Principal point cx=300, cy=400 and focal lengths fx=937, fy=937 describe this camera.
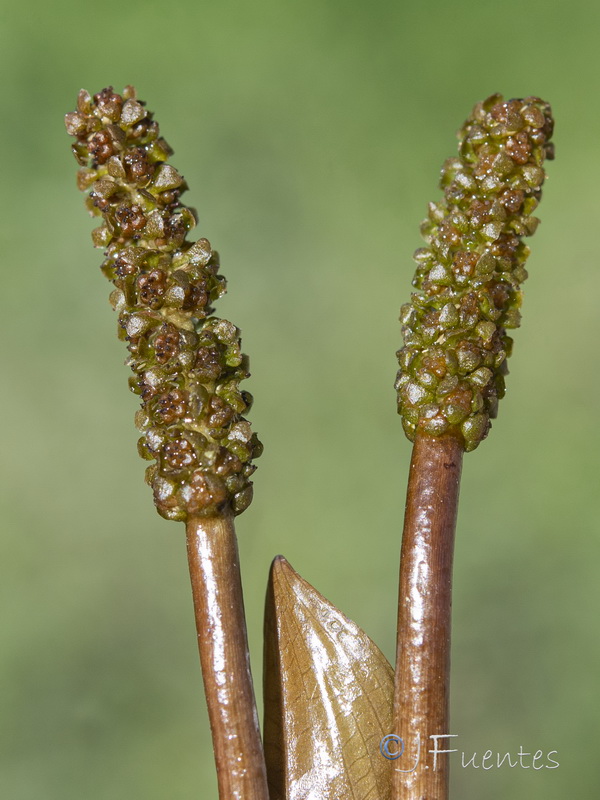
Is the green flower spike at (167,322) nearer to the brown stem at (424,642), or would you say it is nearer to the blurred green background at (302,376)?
the brown stem at (424,642)

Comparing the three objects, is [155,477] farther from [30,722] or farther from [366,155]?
[366,155]

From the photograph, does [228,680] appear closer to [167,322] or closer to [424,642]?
[424,642]

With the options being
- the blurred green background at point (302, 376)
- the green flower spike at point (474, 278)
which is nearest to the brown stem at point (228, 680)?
the green flower spike at point (474, 278)

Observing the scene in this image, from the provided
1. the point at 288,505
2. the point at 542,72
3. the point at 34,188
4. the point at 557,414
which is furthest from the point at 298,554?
the point at 542,72

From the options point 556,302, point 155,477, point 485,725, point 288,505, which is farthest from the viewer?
point 556,302

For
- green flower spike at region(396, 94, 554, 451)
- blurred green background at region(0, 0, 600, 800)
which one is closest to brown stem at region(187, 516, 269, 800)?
green flower spike at region(396, 94, 554, 451)

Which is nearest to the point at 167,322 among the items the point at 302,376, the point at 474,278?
the point at 474,278
